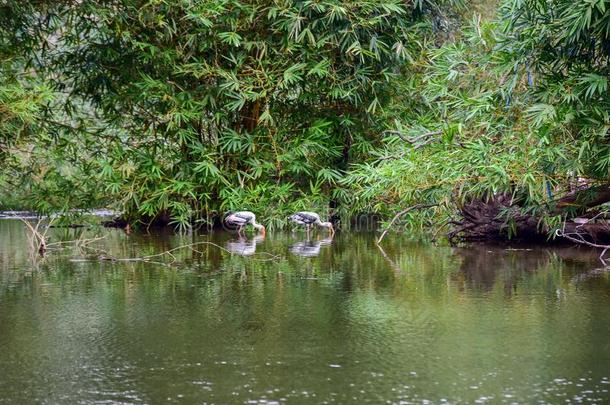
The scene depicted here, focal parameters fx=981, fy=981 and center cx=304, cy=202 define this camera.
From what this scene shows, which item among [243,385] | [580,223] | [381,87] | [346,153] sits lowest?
[243,385]

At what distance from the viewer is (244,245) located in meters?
11.3

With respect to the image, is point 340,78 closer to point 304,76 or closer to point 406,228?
point 304,76

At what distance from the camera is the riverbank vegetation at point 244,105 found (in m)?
10.9

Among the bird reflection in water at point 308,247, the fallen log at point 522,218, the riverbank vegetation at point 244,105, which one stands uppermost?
the riverbank vegetation at point 244,105

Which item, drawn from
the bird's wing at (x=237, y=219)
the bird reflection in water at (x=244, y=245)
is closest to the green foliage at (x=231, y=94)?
the bird's wing at (x=237, y=219)

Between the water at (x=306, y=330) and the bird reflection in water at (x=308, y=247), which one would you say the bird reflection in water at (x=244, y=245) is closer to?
the bird reflection in water at (x=308, y=247)

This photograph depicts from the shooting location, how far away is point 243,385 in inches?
165

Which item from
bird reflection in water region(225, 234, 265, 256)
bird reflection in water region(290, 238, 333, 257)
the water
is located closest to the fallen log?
the water

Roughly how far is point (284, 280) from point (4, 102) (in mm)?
6142

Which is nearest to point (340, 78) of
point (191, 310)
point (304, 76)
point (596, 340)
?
point (304, 76)

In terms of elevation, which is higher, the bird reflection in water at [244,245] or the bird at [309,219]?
the bird at [309,219]

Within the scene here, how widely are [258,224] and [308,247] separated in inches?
86.9

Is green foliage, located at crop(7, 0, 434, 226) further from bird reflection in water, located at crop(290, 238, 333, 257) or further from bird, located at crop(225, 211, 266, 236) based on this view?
bird reflection in water, located at crop(290, 238, 333, 257)

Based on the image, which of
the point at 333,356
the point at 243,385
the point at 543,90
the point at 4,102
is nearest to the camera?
the point at 243,385
